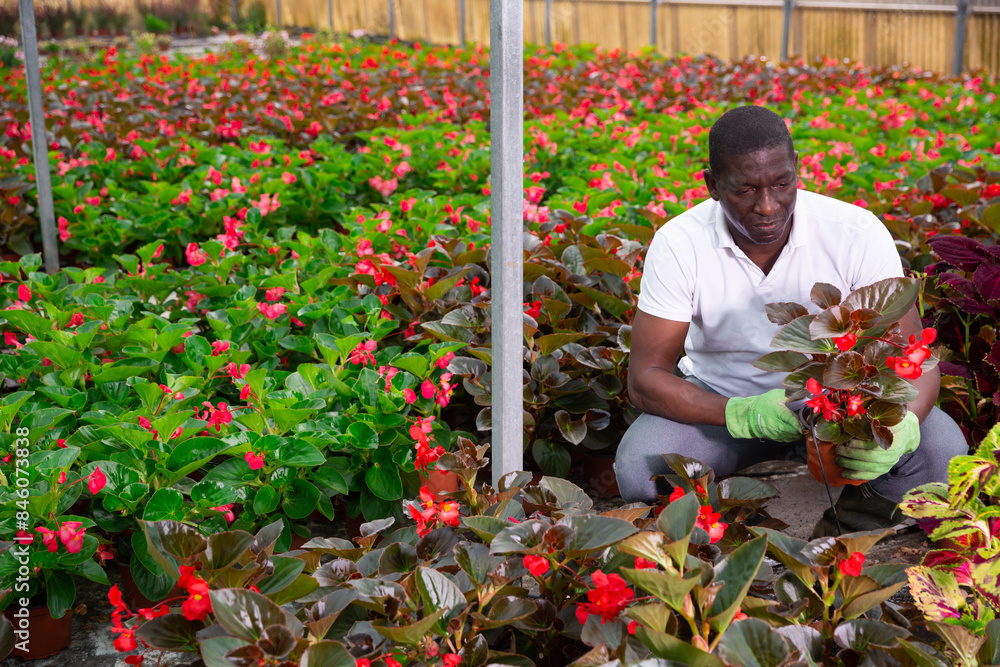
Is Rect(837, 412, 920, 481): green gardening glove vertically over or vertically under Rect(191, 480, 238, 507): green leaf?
over

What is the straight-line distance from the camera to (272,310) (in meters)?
2.90

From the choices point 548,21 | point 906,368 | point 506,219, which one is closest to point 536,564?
point 506,219

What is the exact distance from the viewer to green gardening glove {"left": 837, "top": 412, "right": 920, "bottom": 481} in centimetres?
186

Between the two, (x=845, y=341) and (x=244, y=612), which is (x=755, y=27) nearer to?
(x=845, y=341)

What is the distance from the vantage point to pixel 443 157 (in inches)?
208

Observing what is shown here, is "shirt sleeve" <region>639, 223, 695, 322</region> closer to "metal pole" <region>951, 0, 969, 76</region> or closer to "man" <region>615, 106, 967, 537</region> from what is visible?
"man" <region>615, 106, 967, 537</region>

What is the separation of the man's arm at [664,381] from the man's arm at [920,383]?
1.42ft

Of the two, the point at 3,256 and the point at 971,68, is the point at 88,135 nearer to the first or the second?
the point at 3,256

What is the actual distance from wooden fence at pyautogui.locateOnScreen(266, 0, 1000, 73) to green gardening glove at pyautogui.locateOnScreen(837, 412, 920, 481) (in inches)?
360

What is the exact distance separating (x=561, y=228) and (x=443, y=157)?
194cm

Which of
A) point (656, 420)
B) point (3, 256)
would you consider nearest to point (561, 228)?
point (656, 420)

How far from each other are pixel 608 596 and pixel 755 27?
1277cm

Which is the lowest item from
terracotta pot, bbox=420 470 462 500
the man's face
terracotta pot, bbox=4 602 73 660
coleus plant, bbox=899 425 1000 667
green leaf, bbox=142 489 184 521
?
terracotta pot, bbox=4 602 73 660

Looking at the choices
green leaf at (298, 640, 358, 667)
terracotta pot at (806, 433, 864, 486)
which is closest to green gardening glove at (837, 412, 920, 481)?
terracotta pot at (806, 433, 864, 486)
